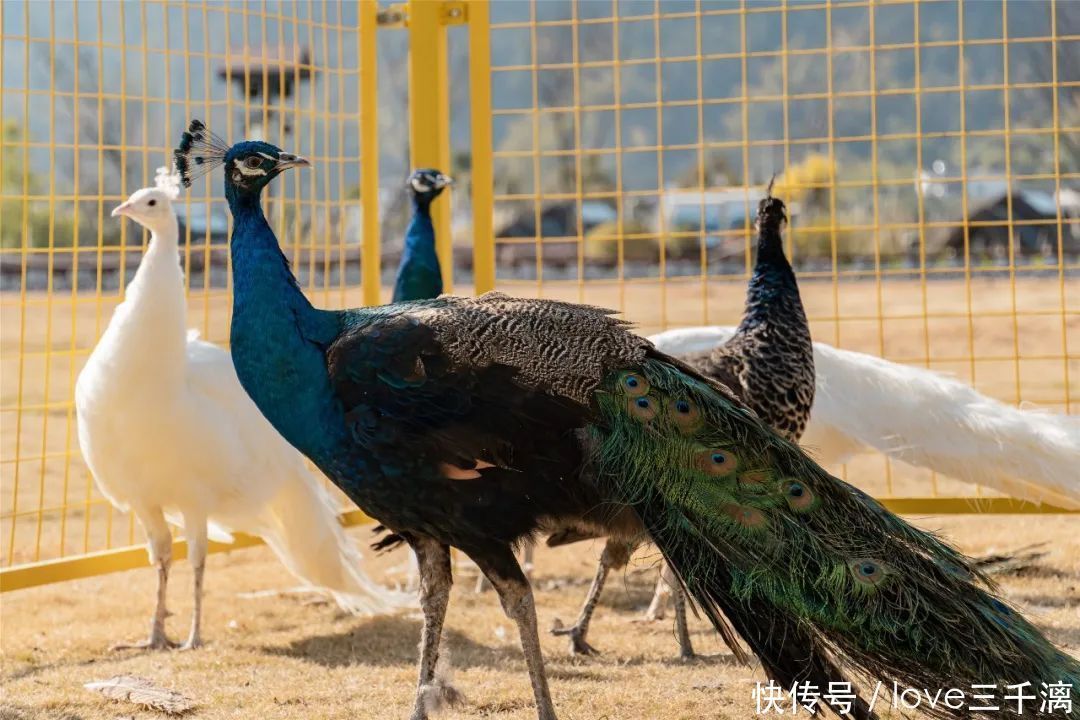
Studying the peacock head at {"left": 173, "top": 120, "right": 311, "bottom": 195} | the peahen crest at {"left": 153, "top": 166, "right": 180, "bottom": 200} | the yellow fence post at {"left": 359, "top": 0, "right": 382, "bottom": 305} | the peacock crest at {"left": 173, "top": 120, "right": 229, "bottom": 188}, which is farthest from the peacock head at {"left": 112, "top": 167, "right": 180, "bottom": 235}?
the yellow fence post at {"left": 359, "top": 0, "right": 382, "bottom": 305}

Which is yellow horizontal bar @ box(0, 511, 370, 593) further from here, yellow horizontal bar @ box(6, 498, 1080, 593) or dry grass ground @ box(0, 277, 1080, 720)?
dry grass ground @ box(0, 277, 1080, 720)

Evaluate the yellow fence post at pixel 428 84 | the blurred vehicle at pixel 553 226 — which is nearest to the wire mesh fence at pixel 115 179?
the yellow fence post at pixel 428 84

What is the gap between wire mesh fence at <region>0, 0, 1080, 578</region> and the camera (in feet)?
18.9

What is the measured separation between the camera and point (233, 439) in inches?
192

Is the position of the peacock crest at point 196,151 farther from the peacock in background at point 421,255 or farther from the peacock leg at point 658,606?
the peacock leg at point 658,606

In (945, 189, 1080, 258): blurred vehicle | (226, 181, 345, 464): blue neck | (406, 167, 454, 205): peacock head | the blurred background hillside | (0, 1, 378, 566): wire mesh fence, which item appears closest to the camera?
(226, 181, 345, 464): blue neck

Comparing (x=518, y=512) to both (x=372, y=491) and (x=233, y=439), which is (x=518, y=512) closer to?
(x=372, y=491)

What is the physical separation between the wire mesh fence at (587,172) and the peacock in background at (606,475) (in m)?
2.14

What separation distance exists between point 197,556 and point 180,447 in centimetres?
46

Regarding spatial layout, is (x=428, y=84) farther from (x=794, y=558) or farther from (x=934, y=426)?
(x=794, y=558)

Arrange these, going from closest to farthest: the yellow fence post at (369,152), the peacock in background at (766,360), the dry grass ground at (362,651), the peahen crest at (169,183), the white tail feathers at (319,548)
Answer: the dry grass ground at (362,651), the peacock in background at (766,360), the peahen crest at (169,183), the white tail feathers at (319,548), the yellow fence post at (369,152)

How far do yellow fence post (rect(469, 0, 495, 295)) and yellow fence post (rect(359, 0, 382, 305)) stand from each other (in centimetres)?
48

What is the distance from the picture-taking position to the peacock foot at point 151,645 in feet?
15.6

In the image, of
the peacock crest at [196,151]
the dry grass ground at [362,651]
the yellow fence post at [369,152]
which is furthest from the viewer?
the yellow fence post at [369,152]
